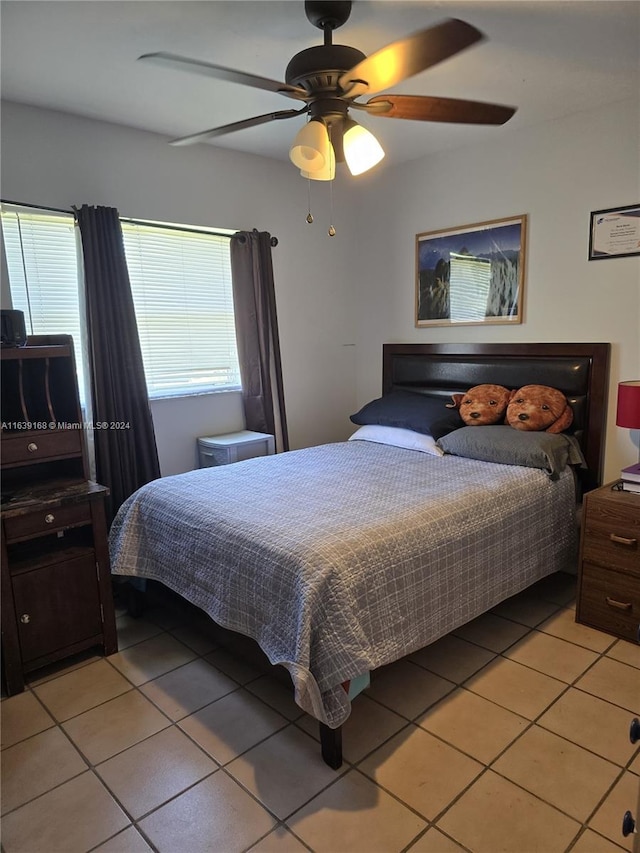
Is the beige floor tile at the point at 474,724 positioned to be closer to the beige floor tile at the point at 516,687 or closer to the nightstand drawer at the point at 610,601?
the beige floor tile at the point at 516,687

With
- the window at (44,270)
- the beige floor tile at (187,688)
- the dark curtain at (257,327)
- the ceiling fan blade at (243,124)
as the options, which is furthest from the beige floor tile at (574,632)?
the window at (44,270)

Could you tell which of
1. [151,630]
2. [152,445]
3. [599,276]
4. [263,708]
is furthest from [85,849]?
[599,276]

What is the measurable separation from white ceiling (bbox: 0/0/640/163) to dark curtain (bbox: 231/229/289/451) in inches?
31.7

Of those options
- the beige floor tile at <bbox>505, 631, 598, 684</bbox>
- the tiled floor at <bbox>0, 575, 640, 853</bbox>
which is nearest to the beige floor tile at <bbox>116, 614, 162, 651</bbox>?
the tiled floor at <bbox>0, 575, 640, 853</bbox>

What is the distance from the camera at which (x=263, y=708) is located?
216 centimetres

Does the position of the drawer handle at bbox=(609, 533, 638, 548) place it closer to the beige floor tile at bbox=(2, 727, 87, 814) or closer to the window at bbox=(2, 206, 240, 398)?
the beige floor tile at bbox=(2, 727, 87, 814)

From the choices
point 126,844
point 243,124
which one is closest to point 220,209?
point 243,124

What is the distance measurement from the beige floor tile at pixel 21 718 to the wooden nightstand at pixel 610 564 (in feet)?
8.13

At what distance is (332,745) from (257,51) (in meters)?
2.73

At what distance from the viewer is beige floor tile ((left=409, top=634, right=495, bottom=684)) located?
236cm

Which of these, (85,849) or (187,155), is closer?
(85,849)

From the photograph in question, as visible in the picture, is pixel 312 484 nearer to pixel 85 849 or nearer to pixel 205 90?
pixel 85 849

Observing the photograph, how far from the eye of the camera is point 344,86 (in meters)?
1.88

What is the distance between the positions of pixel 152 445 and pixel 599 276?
2813mm
